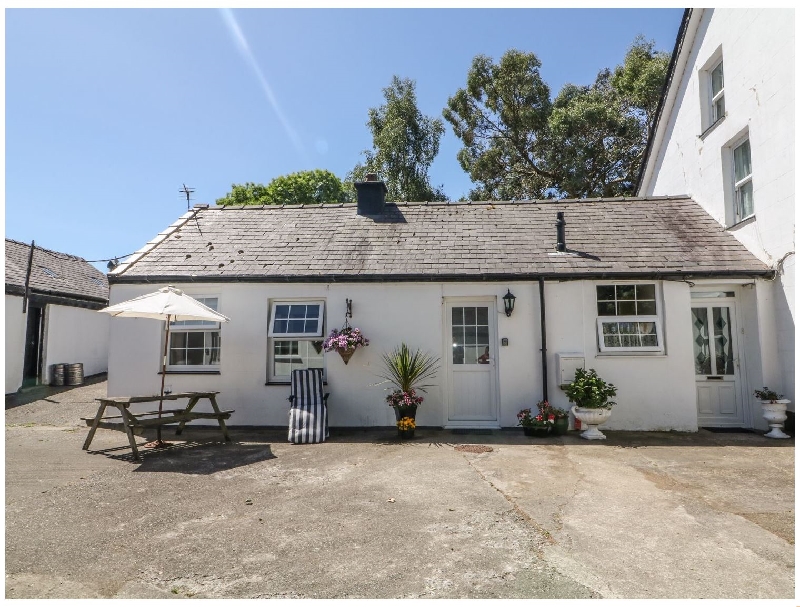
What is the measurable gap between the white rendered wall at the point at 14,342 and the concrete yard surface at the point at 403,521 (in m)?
6.92

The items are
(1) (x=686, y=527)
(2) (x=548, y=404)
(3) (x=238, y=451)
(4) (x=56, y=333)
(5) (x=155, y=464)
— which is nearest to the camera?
(1) (x=686, y=527)

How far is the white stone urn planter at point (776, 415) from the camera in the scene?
7.94m

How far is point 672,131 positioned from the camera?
482 inches

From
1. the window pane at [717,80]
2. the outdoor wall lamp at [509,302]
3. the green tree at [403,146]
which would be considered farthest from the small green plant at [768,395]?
the green tree at [403,146]

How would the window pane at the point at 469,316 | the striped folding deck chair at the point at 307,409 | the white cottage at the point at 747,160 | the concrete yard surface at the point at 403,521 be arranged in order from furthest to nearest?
the window pane at the point at 469,316 < the white cottage at the point at 747,160 < the striped folding deck chair at the point at 307,409 < the concrete yard surface at the point at 403,521

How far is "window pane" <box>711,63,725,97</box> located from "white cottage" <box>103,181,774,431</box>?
3.39 m

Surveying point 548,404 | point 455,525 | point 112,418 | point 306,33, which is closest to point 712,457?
point 548,404

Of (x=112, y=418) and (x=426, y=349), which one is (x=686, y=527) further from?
(x=112, y=418)

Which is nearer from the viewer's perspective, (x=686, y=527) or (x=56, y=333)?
(x=686, y=527)

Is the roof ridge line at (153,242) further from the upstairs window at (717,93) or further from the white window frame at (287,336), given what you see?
the upstairs window at (717,93)

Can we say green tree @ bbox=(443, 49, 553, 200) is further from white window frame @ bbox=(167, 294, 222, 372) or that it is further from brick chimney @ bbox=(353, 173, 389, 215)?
white window frame @ bbox=(167, 294, 222, 372)

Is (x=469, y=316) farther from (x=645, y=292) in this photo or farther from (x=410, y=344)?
(x=645, y=292)

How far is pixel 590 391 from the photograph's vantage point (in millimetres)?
8078

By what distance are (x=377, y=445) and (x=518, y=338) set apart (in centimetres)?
328
